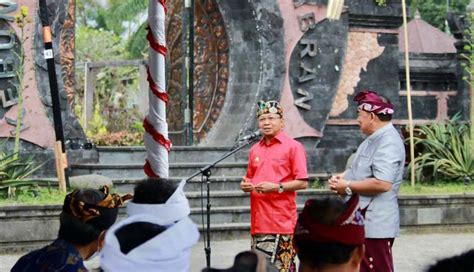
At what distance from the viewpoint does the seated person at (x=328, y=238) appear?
4.11 meters

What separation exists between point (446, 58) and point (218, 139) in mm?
4307

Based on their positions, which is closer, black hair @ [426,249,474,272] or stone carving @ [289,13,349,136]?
black hair @ [426,249,474,272]

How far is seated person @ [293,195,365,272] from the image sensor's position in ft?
13.5

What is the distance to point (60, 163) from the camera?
40.4ft

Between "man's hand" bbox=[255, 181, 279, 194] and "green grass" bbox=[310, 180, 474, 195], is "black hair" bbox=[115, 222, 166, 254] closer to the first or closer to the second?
"man's hand" bbox=[255, 181, 279, 194]

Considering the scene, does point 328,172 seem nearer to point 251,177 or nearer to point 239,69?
point 239,69

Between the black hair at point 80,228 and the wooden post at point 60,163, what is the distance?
7207 millimetres

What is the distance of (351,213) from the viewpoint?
430 cm

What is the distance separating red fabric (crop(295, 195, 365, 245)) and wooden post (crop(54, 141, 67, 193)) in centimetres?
830

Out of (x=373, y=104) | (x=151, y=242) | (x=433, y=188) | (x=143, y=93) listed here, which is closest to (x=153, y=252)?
(x=151, y=242)

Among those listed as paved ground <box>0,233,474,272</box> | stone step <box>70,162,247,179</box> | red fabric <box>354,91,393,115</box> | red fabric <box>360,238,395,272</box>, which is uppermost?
red fabric <box>354,91,393,115</box>

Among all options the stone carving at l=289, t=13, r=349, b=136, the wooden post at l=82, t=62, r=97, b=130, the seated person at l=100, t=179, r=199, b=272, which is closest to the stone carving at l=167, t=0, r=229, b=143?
the stone carving at l=289, t=13, r=349, b=136

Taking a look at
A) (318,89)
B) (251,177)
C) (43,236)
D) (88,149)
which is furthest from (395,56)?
(251,177)

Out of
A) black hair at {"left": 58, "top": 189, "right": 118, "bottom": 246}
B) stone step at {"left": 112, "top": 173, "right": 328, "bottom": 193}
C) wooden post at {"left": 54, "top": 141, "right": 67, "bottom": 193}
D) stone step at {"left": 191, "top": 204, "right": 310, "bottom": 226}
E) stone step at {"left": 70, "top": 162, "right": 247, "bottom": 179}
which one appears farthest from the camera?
stone step at {"left": 70, "top": 162, "right": 247, "bottom": 179}
